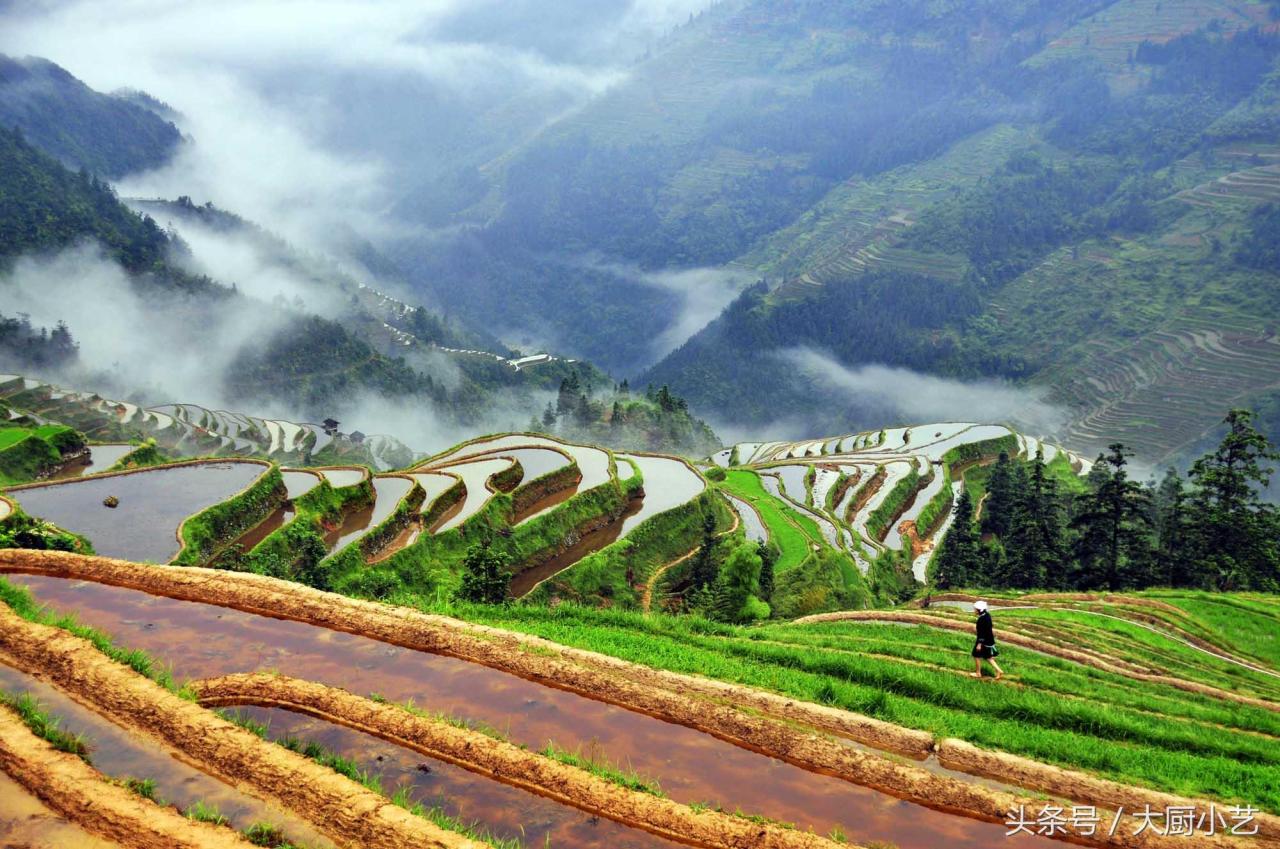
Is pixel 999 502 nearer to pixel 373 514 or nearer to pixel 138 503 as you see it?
pixel 373 514

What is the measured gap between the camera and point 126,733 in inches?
462

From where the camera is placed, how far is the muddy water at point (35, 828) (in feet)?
30.5

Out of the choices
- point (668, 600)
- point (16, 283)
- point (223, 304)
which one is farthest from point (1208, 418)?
point (16, 283)

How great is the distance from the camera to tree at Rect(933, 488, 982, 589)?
49469 millimetres

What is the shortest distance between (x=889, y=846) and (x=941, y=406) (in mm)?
184403

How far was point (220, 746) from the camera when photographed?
11.3 m

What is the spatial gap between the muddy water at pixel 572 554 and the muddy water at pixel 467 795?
17.0m

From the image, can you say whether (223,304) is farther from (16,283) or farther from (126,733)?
(126,733)

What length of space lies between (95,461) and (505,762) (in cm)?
Result: 4127

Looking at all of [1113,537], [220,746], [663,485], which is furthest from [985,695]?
[663,485]

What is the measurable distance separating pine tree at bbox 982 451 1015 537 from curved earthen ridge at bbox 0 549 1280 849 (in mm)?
58143

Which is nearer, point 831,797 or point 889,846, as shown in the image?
point 889,846

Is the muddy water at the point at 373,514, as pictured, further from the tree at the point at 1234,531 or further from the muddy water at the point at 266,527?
the tree at the point at 1234,531

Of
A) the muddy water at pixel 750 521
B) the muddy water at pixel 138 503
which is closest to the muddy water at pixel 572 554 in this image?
the muddy water at pixel 750 521
